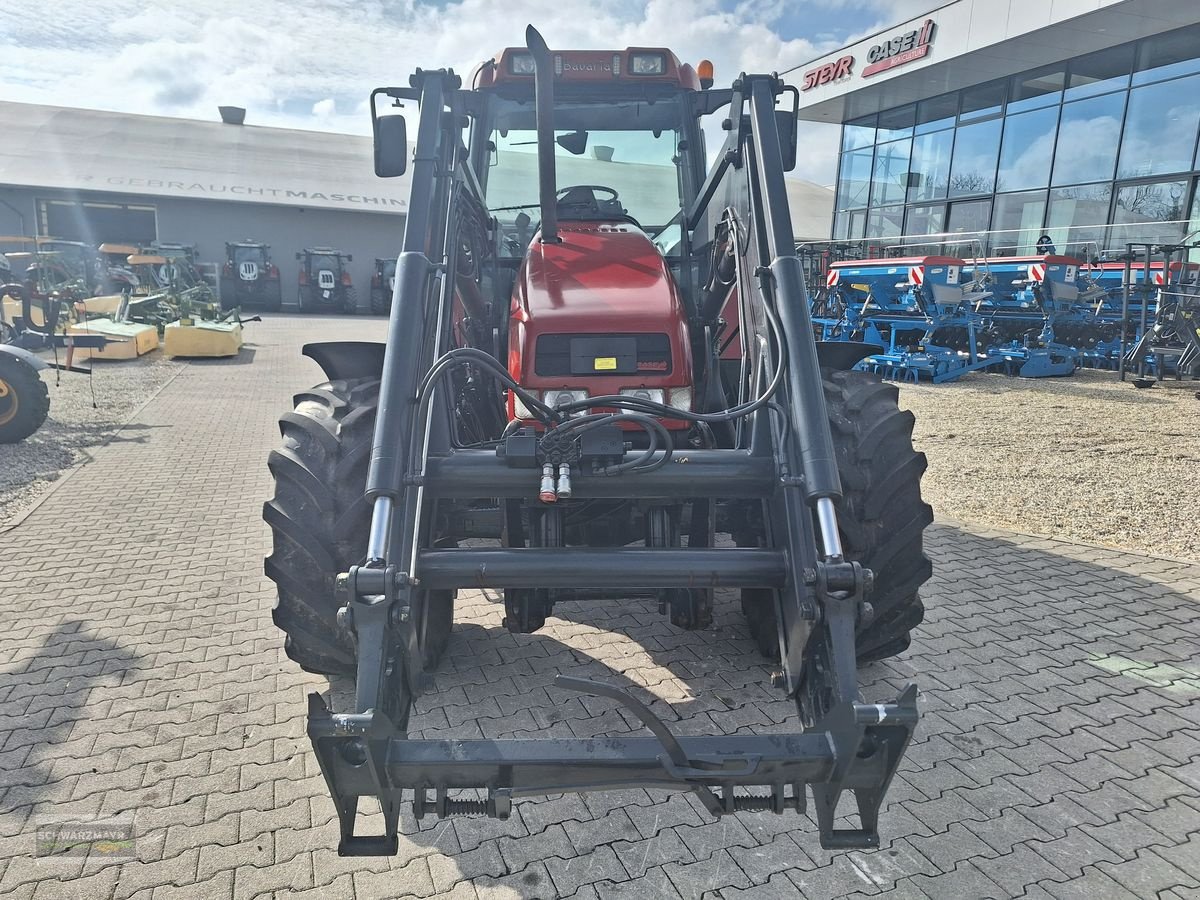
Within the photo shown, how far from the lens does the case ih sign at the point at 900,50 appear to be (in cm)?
1862

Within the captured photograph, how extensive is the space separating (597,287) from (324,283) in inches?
1080

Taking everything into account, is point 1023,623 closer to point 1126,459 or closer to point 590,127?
point 590,127

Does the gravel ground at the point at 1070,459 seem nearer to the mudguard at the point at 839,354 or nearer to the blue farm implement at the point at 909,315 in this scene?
the blue farm implement at the point at 909,315

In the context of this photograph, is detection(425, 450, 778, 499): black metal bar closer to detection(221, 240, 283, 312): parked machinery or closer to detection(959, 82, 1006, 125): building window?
detection(959, 82, 1006, 125): building window

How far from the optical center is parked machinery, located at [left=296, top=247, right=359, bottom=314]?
28859mm

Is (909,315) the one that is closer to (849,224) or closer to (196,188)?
(849,224)

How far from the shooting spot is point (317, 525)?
3.00 m

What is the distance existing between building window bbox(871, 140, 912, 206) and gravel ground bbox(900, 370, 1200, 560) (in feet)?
36.5

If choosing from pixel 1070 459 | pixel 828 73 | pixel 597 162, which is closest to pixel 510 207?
pixel 597 162

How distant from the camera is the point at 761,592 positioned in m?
3.58

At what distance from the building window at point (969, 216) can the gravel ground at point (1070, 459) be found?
26.6ft

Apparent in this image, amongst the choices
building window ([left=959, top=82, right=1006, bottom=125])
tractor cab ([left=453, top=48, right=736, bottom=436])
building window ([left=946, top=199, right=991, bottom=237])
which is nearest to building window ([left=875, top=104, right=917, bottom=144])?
building window ([left=959, top=82, right=1006, bottom=125])

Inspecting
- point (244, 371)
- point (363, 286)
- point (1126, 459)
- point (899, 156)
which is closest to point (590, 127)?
point (1126, 459)

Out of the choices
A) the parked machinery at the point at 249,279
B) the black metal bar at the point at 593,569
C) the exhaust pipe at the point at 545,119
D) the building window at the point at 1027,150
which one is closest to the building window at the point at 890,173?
the building window at the point at 1027,150
